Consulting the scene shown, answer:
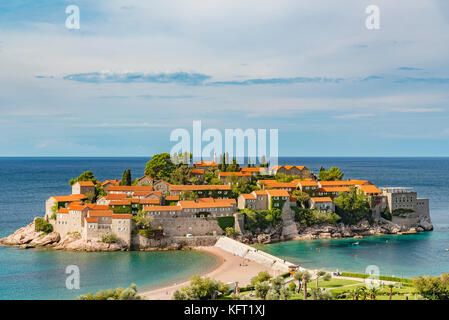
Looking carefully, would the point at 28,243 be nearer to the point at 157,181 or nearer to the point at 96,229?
the point at 96,229

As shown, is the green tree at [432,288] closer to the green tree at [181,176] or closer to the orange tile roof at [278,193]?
the orange tile roof at [278,193]

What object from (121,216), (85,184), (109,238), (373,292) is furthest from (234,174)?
(373,292)

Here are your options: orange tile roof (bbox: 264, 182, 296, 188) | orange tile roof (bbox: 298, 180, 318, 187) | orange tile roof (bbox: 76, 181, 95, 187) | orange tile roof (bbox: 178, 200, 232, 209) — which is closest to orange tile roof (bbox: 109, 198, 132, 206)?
orange tile roof (bbox: 178, 200, 232, 209)

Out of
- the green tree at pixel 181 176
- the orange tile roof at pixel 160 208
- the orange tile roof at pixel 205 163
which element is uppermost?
the orange tile roof at pixel 205 163

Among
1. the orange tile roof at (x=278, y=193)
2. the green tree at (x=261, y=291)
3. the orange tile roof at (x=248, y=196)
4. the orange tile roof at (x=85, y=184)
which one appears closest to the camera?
the green tree at (x=261, y=291)

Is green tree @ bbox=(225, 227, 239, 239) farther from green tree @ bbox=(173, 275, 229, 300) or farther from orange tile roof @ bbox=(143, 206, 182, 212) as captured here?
green tree @ bbox=(173, 275, 229, 300)

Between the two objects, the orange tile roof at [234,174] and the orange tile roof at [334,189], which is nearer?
the orange tile roof at [334,189]

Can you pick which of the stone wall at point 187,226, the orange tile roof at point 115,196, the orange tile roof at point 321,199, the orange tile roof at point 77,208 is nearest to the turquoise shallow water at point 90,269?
the stone wall at point 187,226
